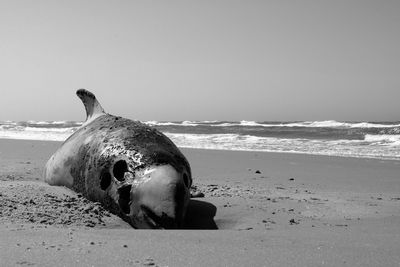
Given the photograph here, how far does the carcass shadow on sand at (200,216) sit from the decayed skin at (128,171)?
0.35 m

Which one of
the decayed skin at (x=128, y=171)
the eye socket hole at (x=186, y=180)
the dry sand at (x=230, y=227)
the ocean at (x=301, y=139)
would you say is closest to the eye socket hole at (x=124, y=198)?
the decayed skin at (x=128, y=171)

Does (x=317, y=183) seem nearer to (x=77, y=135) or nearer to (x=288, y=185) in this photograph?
(x=288, y=185)

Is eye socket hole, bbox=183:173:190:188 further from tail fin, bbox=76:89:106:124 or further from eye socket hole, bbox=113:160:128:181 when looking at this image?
tail fin, bbox=76:89:106:124

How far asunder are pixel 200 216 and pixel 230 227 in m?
0.38

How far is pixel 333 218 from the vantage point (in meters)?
4.89

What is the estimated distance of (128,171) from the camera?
452cm

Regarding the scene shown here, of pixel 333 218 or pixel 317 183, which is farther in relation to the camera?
pixel 317 183

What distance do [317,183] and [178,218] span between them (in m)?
4.35

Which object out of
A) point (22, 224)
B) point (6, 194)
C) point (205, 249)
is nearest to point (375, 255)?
point (205, 249)

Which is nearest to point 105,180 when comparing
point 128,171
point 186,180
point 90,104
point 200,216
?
point 128,171

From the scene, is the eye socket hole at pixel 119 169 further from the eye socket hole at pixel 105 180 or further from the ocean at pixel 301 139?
the ocean at pixel 301 139

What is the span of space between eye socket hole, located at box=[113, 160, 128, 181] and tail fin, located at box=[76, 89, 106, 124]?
6.74 feet

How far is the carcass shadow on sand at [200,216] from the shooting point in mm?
4582

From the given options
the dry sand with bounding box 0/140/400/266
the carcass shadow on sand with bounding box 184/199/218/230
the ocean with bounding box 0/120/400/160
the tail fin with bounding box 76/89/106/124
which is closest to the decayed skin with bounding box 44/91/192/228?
the dry sand with bounding box 0/140/400/266
